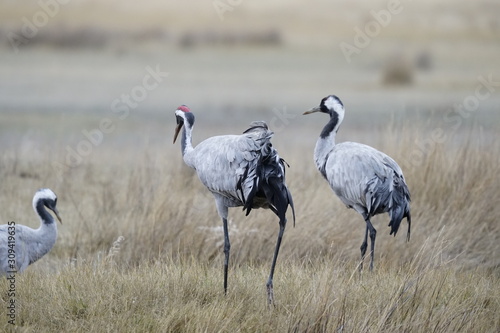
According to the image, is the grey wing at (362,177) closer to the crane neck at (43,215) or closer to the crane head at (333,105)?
the crane head at (333,105)

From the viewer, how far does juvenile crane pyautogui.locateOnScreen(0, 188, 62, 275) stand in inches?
229

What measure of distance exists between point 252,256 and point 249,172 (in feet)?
5.72

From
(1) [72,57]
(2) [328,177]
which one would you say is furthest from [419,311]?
(1) [72,57]

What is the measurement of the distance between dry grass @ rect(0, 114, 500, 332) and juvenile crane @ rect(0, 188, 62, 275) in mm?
157

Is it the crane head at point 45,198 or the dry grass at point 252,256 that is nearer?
the dry grass at point 252,256

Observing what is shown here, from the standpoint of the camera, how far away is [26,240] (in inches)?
241

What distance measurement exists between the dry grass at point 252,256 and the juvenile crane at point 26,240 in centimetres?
16

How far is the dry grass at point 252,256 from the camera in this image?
4.91 m

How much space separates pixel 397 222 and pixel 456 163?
2.03 m

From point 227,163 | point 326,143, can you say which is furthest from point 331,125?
point 227,163

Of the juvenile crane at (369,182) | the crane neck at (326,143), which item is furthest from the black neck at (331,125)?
the juvenile crane at (369,182)

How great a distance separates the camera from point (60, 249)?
285 inches

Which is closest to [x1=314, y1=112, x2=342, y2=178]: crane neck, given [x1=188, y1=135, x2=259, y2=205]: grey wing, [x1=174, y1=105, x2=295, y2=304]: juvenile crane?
[x1=174, y1=105, x2=295, y2=304]: juvenile crane

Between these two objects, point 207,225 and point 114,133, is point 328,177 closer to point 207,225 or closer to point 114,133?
point 207,225
